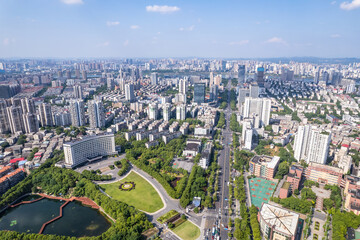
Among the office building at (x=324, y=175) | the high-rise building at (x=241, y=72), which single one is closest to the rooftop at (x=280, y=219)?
the office building at (x=324, y=175)

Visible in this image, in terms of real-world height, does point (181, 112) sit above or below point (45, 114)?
below

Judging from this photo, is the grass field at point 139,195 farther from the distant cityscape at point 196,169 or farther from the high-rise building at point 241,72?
the high-rise building at point 241,72

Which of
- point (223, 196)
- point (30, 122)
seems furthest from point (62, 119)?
point (223, 196)

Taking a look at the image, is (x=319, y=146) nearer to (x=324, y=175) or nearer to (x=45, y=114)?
(x=324, y=175)

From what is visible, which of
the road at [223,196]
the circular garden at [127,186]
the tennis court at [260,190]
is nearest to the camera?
the road at [223,196]

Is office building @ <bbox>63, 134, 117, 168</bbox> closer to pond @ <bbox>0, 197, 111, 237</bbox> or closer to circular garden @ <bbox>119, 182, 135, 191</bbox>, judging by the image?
pond @ <bbox>0, 197, 111, 237</bbox>

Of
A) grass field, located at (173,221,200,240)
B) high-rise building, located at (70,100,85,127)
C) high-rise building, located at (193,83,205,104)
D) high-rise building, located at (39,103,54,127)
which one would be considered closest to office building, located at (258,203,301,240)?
grass field, located at (173,221,200,240)

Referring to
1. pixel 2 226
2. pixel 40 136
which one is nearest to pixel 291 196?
pixel 2 226
